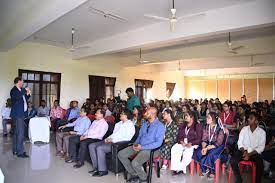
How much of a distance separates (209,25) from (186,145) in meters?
2.80

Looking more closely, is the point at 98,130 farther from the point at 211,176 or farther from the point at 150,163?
the point at 211,176

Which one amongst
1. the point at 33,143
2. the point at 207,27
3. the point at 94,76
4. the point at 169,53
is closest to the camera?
the point at 207,27

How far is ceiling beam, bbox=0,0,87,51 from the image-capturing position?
13.2ft

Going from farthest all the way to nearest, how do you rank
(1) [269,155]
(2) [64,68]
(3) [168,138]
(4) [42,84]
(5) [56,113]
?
1. (2) [64,68]
2. (4) [42,84]
3. (5) [56,113]
4. (3) [168,138]
5. (1) [269,155]

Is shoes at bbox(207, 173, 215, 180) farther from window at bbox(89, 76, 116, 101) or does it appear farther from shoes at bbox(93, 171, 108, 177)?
window at bbox(89, 76, 116, 101)

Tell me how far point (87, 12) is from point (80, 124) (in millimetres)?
2593

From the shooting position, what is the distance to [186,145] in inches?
159

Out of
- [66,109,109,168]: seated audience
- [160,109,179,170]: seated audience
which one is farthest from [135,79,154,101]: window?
[160,109,179,170]: seated audience

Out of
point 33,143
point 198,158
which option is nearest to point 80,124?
point 33,143

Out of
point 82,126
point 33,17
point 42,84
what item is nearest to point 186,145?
point 82,126

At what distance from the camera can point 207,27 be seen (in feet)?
17.3

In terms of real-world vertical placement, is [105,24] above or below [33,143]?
above

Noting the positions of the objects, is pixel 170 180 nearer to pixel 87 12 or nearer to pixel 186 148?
A: pixel 186 148

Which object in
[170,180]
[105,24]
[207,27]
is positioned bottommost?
[170,180]
